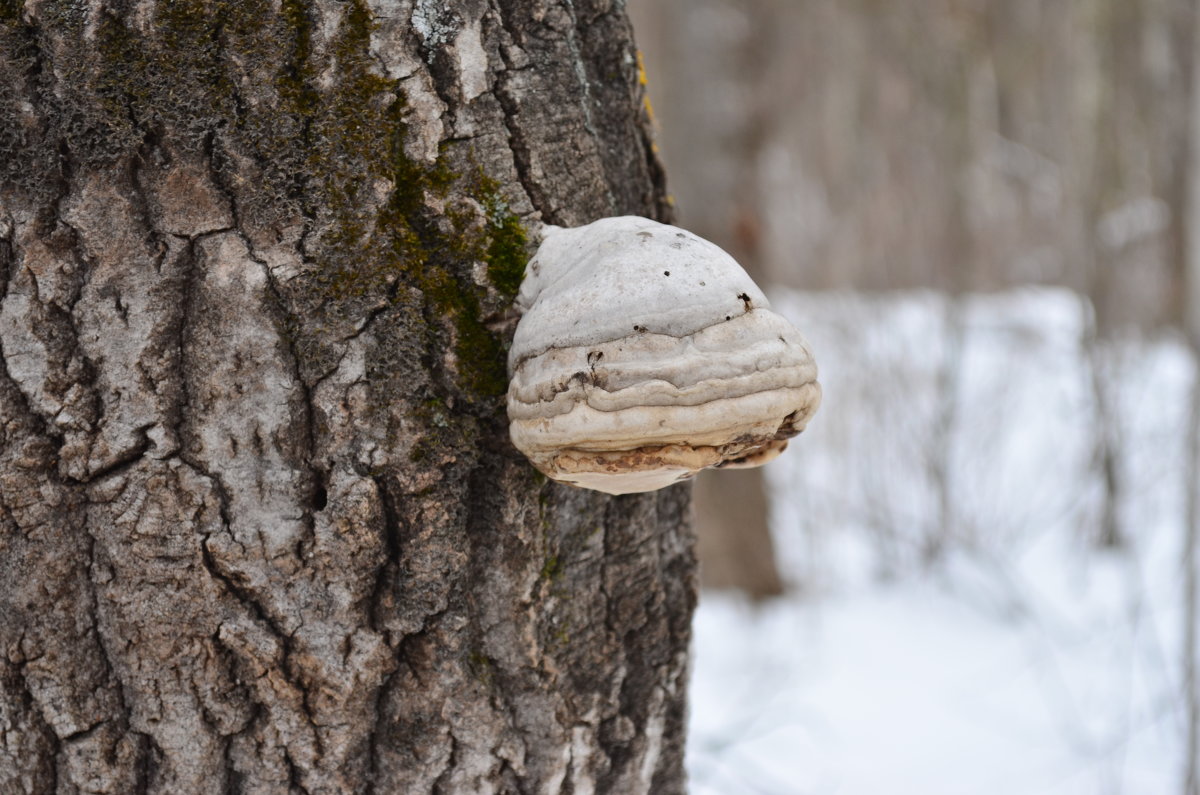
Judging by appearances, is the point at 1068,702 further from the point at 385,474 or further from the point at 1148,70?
the point at 1148,70

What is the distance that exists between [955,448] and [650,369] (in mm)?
4896

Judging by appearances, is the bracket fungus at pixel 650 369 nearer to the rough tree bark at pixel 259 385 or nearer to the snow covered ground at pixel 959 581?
the rough tree bark at pixel 259 385

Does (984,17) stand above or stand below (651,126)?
above

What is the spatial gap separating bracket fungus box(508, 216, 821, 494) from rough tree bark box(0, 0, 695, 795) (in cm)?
17

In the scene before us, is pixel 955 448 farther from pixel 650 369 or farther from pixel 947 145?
pixel 650 369

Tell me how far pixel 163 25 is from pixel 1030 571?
5224 millimetres

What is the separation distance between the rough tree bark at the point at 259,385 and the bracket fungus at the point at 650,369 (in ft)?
0.54

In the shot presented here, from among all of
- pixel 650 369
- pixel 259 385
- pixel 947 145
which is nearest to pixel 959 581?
pixel 947 145

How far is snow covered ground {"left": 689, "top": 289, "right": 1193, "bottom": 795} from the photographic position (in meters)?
3.51

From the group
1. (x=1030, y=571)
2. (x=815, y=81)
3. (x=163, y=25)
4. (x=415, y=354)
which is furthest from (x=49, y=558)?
(x=815, y=81)

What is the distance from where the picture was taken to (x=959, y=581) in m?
5.23

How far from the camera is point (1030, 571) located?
5.18 metres

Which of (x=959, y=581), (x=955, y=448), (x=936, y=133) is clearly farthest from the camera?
(x=936, y=133)

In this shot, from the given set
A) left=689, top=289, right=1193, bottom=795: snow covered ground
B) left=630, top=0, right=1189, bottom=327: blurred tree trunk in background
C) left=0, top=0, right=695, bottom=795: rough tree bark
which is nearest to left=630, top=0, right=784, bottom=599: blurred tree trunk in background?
left=630, top=0, right=1189, bottom=327: blurred tree trunk in background
